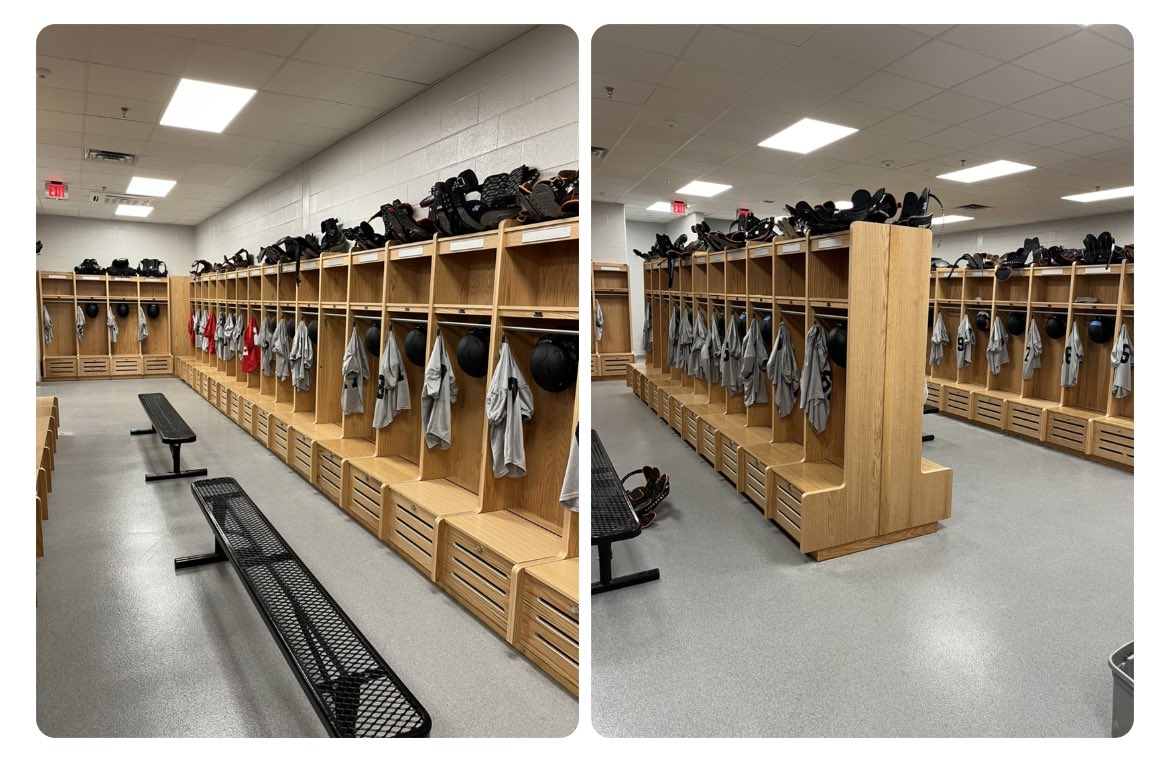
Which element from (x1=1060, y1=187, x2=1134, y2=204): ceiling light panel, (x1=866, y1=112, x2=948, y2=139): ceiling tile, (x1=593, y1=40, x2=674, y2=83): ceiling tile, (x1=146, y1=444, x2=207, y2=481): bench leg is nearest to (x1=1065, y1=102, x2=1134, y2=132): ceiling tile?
(x1=866, y1=112, x2=948, y2=139): ceiling tile

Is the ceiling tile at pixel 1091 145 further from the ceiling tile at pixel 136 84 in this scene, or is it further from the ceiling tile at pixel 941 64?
the ceiling tile at pixel 136 84

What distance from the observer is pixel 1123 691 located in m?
1.89

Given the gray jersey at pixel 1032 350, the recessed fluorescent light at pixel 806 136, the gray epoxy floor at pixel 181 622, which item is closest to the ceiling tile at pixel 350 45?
the gray epoxy floor at pixel 181 622

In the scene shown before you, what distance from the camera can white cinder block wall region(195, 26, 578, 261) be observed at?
3189 mm

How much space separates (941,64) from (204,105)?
4772mm

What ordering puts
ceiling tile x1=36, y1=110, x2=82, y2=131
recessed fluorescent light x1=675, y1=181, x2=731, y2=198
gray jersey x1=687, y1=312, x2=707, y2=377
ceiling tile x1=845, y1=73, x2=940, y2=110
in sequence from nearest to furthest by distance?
ceiling tile x1=36, y1=110, x2=82, y2=131, ceiling tile x1=845, y1=73, x2=940, y2=110, gray jersey x1=687, y1=312, x2=707, y2=377, recessed fluorescent light x1=675, y1=181, x2=731, y2=198

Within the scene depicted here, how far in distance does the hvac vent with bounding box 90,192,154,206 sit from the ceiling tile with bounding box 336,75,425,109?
4.87 feet

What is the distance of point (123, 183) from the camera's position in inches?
130

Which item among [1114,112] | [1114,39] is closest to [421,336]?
[1114,39]

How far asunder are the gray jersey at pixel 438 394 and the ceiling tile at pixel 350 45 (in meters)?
1.67

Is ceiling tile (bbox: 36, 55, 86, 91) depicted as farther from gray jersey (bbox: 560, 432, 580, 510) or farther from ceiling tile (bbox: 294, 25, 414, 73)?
gray jersey (bbox: 560, 432, 580, 510)

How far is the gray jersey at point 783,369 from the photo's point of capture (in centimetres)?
450
